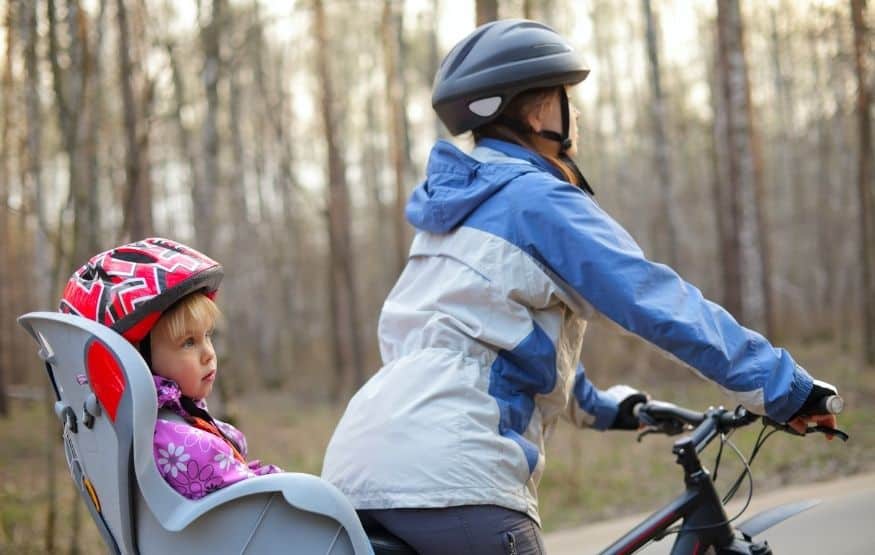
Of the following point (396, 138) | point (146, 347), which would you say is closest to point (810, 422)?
point (146, 347)

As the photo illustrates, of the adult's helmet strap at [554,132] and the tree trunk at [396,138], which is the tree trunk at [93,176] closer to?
the adult's helmet strap at [554,132]

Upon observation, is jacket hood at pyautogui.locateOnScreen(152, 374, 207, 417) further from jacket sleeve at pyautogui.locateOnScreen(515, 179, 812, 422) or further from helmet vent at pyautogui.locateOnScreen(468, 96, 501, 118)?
helmet vent at pyautogui.locateOnScreen(468, 96, 501, 118)

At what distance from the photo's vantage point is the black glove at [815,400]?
2.20 meters

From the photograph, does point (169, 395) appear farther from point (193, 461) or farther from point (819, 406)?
point (819, 406)

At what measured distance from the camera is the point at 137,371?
71.9 inches

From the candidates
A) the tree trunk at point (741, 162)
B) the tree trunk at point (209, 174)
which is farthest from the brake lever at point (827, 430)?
the tree trunk at point (741, 162)

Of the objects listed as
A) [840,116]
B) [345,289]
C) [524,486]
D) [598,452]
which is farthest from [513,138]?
[840,116]

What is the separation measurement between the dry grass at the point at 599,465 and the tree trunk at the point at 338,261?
5.61m

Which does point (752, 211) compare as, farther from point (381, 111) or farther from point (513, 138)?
point (381, 111)

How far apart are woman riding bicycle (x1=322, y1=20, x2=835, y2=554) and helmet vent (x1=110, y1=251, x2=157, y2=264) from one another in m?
0.60

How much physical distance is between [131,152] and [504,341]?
468 centimetres

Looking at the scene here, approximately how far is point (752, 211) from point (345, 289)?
950cm

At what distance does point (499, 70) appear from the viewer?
234cm

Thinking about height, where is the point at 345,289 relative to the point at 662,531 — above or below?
below
